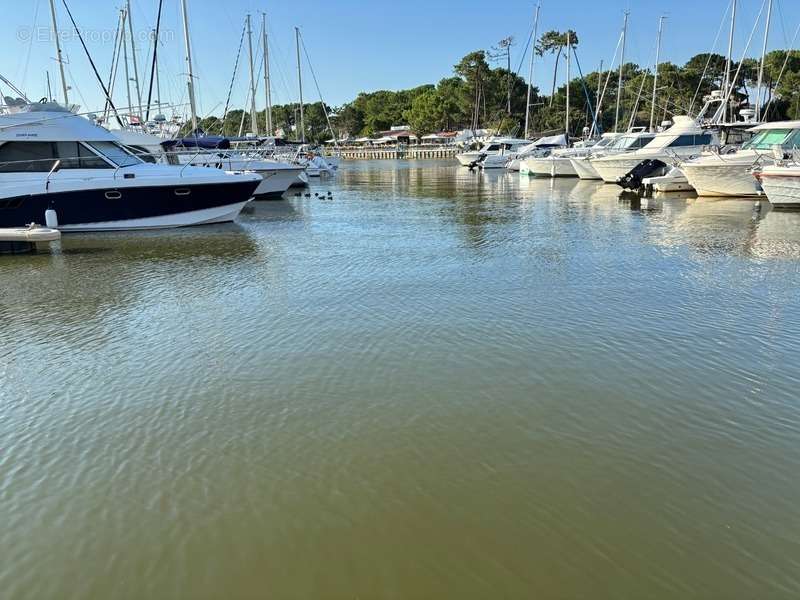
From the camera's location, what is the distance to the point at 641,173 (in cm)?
2923

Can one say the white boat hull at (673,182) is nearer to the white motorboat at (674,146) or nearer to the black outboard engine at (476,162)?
the white motorboat at (674,146)

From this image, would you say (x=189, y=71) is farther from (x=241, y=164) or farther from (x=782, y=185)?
(x=782, y=185)

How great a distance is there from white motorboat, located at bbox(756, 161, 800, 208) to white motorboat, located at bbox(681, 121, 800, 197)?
2.89 metres

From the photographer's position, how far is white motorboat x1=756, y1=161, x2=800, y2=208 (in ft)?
64.6

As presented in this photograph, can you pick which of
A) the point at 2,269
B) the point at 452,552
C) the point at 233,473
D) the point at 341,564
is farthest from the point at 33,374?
the point at 2,269

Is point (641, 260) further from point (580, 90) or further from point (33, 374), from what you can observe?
point (580, 90)

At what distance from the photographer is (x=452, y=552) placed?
4.08m

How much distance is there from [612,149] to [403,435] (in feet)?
110

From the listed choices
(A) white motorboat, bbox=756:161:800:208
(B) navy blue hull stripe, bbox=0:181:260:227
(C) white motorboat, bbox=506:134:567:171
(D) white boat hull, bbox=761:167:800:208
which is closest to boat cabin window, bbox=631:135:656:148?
(A) white motorboat, bbox=756:161:800:208

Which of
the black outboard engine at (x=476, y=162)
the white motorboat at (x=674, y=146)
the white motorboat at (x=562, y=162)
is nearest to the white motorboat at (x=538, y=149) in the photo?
the black outboard engine at (x=476, y=162)

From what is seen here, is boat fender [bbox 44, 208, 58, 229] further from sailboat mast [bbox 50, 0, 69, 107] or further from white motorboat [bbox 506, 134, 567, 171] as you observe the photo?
white motorboat [bbox 506, 134, 567, 171]

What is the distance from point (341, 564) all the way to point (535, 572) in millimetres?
1236

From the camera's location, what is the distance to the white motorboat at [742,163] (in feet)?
75.7

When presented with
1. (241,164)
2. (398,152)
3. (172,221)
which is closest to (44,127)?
(172,221)
